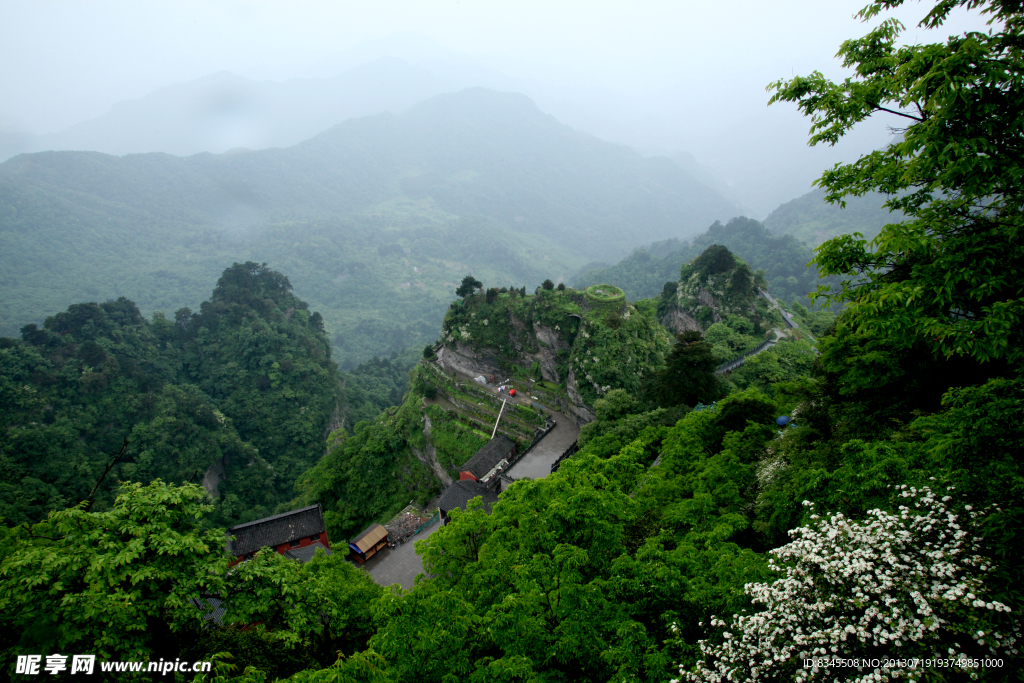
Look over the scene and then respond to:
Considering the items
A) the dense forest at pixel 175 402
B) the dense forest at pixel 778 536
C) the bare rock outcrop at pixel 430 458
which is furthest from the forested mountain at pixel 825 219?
the dense forest at pixel 175 402

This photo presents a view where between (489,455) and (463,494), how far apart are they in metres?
4.43

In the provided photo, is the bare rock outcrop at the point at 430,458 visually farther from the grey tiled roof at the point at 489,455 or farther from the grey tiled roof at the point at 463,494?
the grey tiled roof at the point at 463,494

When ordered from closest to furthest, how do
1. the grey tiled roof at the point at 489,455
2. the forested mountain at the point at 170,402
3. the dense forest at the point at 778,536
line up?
the dense forest at the point at 778,536
the grey tiled roof at the point at 489,455
the forested mountain at the point at 170,402

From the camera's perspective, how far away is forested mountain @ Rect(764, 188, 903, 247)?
103 meters

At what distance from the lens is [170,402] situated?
47.1 meters

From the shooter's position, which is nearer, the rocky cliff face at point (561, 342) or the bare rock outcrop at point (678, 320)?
the rocky cliff face at point (561, 342)

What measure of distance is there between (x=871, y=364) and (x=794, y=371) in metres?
21.7

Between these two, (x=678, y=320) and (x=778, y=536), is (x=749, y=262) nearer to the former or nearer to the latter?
(x=678, y=320)

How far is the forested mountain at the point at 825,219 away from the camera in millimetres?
103375

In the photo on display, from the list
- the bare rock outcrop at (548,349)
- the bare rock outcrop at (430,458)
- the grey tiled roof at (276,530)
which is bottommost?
the grey tiled roof at (276,530)

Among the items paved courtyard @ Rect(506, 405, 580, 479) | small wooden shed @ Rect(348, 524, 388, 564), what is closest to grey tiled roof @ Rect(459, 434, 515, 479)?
paved courtyard @ Rect(506, 405, 580, 479)

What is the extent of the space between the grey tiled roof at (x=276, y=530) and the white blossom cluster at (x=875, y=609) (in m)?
30.3

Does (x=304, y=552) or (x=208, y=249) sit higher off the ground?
(x=304, y=552)

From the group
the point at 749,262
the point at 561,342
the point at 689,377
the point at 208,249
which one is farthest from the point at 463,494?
the point at 208,249
